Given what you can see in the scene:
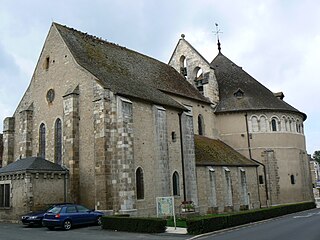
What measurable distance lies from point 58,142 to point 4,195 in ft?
17.5

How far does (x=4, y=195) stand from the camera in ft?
81.9

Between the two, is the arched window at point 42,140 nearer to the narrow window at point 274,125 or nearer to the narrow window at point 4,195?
the narrow window at point 4,195

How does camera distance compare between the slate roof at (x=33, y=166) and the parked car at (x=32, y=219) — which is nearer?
the parked car at (x=32, y=219)

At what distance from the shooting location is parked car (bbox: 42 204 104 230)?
19.7m

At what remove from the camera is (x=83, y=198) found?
25.3 metres

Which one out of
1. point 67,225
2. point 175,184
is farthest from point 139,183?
point 67,225

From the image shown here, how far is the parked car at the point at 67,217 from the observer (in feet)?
64.6

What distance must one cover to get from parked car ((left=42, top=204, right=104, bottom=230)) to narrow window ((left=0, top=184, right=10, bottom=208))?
5698mm

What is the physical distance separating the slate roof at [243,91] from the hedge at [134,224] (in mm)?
22343

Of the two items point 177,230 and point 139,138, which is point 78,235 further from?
point 139,138

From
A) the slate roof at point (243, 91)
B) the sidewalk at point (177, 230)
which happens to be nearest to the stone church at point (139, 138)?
the slate roof at point (243, 91)

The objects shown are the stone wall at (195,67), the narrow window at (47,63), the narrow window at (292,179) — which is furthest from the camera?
the stone wall at (195,67)

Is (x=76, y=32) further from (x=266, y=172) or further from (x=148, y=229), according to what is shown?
(x=266, y=172)

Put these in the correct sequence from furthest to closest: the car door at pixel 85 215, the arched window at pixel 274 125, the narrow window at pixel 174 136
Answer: the arched window at pixel 274 125
the narrow window at pixel 174 136
the car door at pixel 85 215
